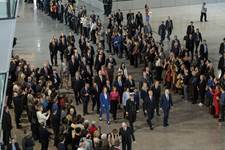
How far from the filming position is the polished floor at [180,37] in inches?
808

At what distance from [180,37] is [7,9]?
71.0 ft

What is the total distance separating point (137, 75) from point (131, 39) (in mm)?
Answer: 2254

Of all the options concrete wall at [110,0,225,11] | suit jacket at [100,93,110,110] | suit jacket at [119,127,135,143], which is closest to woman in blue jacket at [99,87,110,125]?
suit jacket at [100,93,110,110]

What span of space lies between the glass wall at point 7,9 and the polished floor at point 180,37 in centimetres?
622

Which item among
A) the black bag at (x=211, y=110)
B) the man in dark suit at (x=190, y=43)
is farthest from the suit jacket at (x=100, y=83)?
the man in dark suit at (x=190, y=43)

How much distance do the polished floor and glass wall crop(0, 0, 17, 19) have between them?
6.22 metres

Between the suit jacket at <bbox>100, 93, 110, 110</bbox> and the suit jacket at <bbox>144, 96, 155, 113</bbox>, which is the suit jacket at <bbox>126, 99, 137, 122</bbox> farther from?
the suit jacket at <bbox>100, 93, 110, 110</bbox>

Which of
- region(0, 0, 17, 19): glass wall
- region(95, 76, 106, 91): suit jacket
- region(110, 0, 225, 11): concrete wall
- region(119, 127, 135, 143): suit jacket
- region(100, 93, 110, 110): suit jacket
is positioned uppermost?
region(0, 0, 17, 19): glass wall

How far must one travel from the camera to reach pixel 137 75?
92.0 ft

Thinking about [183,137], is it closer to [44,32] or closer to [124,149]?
[124,149]

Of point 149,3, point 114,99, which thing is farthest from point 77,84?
point 149,3

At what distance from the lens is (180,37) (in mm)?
35750

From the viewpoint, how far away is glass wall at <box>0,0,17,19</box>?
49.0ft

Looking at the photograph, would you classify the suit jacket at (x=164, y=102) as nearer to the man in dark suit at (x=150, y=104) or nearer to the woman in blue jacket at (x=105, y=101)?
the man in dark suit at (x=150, y=104)
